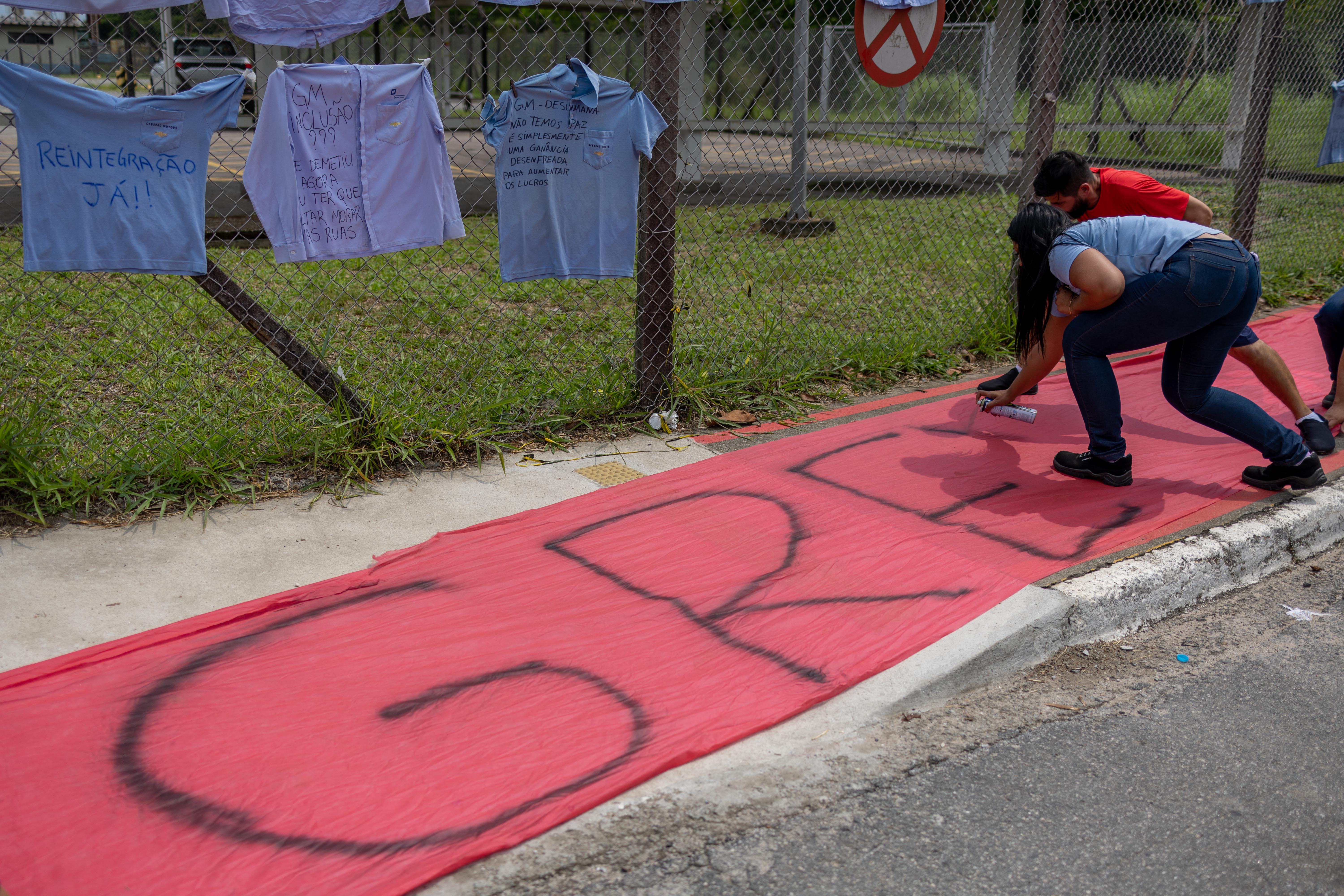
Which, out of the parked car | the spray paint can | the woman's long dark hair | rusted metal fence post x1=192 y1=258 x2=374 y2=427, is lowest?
the spray paint can

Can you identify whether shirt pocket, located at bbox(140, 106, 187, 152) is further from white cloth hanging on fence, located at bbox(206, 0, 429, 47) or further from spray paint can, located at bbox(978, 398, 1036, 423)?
spray paint can, located at bbox(978, 398, 1036, 423)

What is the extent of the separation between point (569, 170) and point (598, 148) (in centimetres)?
15

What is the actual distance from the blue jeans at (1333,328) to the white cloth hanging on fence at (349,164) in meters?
3.92

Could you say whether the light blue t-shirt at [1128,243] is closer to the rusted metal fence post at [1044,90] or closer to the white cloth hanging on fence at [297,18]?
the rusted metal fence post at [1044,90]

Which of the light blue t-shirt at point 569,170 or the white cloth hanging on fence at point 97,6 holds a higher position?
the white cloth hanging on fence at point 97,6

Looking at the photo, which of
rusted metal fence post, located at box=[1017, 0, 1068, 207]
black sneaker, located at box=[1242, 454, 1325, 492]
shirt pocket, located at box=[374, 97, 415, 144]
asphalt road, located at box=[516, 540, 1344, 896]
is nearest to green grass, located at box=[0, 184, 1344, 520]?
rusted metal fence post, located at box=[1017, 0, 1068, 207]

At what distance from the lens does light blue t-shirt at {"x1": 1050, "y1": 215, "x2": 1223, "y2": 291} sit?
3.54m

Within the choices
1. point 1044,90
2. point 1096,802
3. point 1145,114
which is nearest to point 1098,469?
point 1096,802

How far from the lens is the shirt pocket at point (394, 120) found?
3527 mm

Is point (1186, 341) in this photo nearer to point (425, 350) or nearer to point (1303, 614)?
point (1303, 614)

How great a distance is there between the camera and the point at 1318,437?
4.13 m

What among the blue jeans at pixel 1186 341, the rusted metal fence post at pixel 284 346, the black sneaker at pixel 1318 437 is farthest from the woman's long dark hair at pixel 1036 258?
the rusted metal fence post at pixel 284 346

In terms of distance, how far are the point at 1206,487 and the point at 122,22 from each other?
4097mm

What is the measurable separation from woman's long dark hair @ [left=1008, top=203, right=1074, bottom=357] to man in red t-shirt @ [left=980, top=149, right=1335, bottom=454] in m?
0.27
